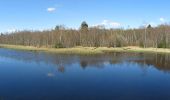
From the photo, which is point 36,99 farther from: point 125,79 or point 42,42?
point 42,42

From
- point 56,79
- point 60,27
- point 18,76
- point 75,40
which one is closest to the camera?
point 56,79

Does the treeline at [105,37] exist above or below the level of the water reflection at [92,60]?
above

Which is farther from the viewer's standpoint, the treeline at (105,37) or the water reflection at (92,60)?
the treeline at (105,37)

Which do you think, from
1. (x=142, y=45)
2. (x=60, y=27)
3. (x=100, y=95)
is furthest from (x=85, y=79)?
(x=60, y=27)

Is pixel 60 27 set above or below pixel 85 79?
above

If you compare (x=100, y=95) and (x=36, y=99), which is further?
(x=100, y=95)

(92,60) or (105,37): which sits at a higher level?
(105,37)

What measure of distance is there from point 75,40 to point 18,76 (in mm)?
74334

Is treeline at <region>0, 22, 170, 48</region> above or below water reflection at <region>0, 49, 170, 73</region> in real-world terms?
above

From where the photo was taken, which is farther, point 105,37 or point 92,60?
point 105,37

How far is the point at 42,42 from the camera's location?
388ft

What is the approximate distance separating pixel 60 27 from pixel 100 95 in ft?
311

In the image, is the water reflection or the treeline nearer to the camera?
the water reflection

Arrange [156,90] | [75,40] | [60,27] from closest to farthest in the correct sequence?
[156,90]
[75,40]
[60,27]
